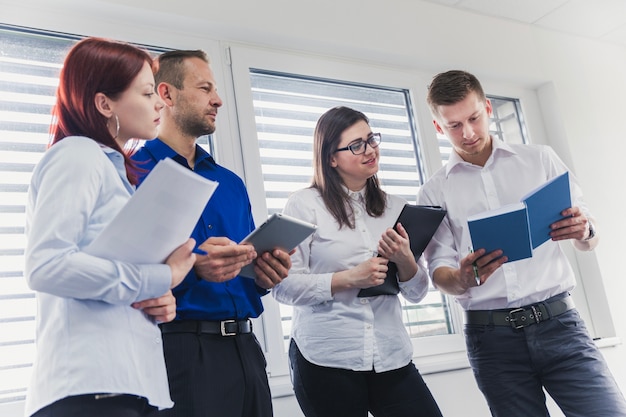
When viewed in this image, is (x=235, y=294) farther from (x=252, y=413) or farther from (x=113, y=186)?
(x=113, y=186)

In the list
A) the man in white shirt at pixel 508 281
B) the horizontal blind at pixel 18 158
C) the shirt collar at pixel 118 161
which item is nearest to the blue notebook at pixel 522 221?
the man in white shirt at pixel 508 281

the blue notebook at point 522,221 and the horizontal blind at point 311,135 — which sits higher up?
the horizontal blind at point 311,135

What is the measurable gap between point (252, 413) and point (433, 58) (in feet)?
7.66

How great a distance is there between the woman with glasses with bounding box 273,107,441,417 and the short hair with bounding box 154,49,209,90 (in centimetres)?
56

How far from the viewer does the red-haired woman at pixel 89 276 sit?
3.14 ft

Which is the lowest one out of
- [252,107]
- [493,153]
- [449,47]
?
[493,153]

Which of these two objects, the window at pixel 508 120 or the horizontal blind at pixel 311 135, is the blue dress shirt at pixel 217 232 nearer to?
the horizontal blind at pixel 311 135

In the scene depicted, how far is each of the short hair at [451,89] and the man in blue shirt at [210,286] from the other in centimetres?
81

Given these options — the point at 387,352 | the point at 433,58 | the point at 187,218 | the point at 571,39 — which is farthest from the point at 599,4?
the point at 187,218

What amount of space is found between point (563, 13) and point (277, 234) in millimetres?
2955

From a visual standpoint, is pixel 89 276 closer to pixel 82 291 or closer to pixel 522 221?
pixel 82 291

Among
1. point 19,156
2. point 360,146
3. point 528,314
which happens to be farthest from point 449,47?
point 19,156

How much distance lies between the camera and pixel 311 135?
2840 millimetres

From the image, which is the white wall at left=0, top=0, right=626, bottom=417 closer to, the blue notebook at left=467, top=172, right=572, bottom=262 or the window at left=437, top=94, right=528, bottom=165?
the window at left=437, top=94, right=528, bottom=165
